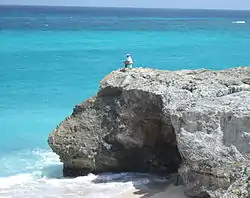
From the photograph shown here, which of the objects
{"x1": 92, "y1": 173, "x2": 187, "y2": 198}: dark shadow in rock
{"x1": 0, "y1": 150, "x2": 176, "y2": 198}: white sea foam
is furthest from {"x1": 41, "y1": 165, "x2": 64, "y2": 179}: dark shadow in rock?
{"x1": 92, "y1": 173, "x2": 187, "y2": 198}: dark shadow in rock

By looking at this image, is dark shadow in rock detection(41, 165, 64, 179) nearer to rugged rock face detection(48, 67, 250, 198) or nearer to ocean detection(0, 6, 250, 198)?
ocean detection(0, 6, 250, 198)

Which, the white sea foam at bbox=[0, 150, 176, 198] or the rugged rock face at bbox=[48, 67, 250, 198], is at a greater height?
the rugged rock face at bbox=[48, 67, 250, 198]

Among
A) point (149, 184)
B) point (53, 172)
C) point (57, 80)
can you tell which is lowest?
point (53, 172)

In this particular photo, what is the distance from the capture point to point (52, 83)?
29.0 metres

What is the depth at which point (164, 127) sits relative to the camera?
13109 millimetres

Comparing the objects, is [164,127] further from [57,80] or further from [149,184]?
[57,80]

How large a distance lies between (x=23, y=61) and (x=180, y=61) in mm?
10073

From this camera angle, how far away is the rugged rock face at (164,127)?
34.8 ft

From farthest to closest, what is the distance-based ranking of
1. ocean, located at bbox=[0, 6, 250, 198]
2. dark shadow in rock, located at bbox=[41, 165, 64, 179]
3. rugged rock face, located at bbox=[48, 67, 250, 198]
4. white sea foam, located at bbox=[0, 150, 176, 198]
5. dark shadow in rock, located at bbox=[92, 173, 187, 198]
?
dark shadow in rock, located at bbox=[41, 165, 64, 179]
ocean, located at bbox=[0, 6, 250, 198]
white sea foam, located at bbox=[0, 150, 176, 198]
dark shadow in rock, located at bbox=[92, 173, 187, 198]
rugged rock face, located at bbox=[48, 67, 250, 198]

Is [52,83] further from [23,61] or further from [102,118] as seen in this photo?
[102,118]

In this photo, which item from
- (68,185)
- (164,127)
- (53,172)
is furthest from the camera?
(53,172)

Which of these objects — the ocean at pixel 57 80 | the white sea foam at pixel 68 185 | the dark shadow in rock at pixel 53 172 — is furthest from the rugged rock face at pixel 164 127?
the ocean at pixel 57 80

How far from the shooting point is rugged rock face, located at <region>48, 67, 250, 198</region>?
34.8ft

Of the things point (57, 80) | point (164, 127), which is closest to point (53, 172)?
point (164, 127)
